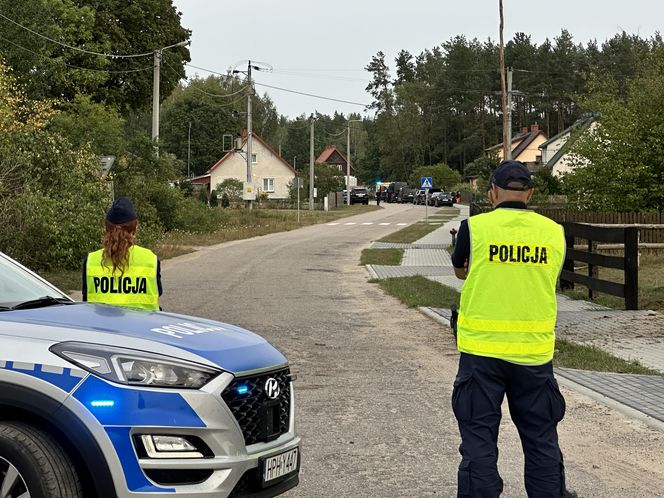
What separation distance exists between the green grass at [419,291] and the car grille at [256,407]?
11642mm

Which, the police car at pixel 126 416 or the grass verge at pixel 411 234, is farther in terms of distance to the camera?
Result: the grass verge at pixel 411 234

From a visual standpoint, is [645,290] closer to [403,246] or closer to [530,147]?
[403,246]

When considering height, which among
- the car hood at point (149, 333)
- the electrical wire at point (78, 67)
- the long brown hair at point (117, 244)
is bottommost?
the car hood at point (149, 333)

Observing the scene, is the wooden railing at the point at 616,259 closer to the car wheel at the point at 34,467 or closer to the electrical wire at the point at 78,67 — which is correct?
the car wheel at the point at 34,467

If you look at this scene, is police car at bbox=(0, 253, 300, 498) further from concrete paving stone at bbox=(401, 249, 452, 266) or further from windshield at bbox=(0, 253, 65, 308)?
concrete paving stone at bbox=(401, 249, 452, 266)

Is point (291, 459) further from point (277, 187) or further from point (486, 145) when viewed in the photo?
point (486, 145)

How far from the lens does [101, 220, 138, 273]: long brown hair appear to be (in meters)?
6.12

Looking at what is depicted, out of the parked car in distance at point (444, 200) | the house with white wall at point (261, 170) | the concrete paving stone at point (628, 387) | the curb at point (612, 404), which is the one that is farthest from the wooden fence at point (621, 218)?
the house with white wall at point (261, 170)

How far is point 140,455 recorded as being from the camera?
392 centimetres

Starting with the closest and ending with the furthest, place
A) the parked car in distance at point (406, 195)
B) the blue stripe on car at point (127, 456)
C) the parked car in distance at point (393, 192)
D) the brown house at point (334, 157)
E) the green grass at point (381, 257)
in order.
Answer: the blue stripe on car at point (127, 456), the green grass at point (381, 257), the parked car in distance at point (406, 195), the parked car in distance at point (393, 192), the brown house at point (334, 157)

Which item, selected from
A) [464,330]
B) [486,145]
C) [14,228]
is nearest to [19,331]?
[464,330]

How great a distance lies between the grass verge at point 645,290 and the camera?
15641 millimetres

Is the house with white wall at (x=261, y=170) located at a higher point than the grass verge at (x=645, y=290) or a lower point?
higher

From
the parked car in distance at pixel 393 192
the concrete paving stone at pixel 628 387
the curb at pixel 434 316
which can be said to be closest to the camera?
the concrete paving stone at pixel 628 387
